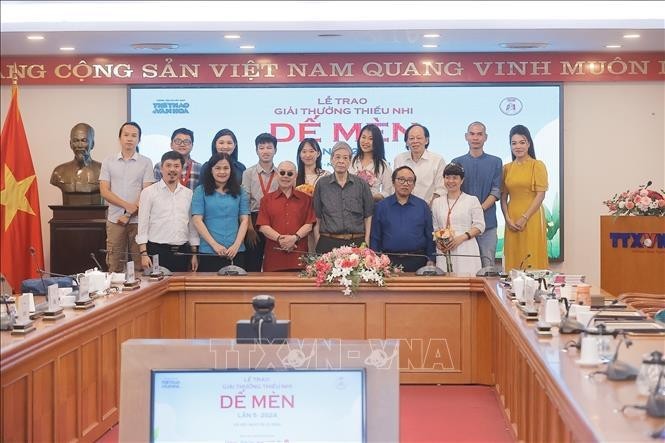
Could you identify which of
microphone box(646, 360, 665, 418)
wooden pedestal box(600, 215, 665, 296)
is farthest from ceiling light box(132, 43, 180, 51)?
microphone box(646, 360, 665, 418)

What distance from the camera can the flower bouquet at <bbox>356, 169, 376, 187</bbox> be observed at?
300 inches

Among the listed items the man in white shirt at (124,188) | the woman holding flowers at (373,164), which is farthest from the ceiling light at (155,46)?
the woman holding flowers at (373,164)

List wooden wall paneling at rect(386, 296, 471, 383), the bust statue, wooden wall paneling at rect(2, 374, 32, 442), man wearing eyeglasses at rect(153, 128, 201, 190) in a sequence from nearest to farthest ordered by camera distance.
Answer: wooden wall paneling at rect(2, 374, 32, 442) → wooden wall paneling at rect(386, 296, 471, 383) → man wearing eyeglasses at rect(153, 128, 201, 190) → the bust statue

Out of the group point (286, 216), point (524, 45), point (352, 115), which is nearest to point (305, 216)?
point (286, 216)

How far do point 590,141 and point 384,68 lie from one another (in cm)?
209

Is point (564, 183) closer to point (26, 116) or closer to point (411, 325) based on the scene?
point (411, 325)

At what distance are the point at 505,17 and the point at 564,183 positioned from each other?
7.99 metres

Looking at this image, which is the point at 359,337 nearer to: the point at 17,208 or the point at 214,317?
the point at 214,317

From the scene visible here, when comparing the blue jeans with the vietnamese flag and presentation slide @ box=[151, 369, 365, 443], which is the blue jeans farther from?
presentation slide @ box=[151, 369, 365, 443]

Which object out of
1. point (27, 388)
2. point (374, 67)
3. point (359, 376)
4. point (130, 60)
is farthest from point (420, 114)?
point (359, 376)

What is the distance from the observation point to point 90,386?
4.82m

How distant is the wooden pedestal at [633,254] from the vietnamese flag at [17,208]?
428cm

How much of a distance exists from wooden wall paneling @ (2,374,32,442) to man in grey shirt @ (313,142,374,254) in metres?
3.38

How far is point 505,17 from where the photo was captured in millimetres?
1979
